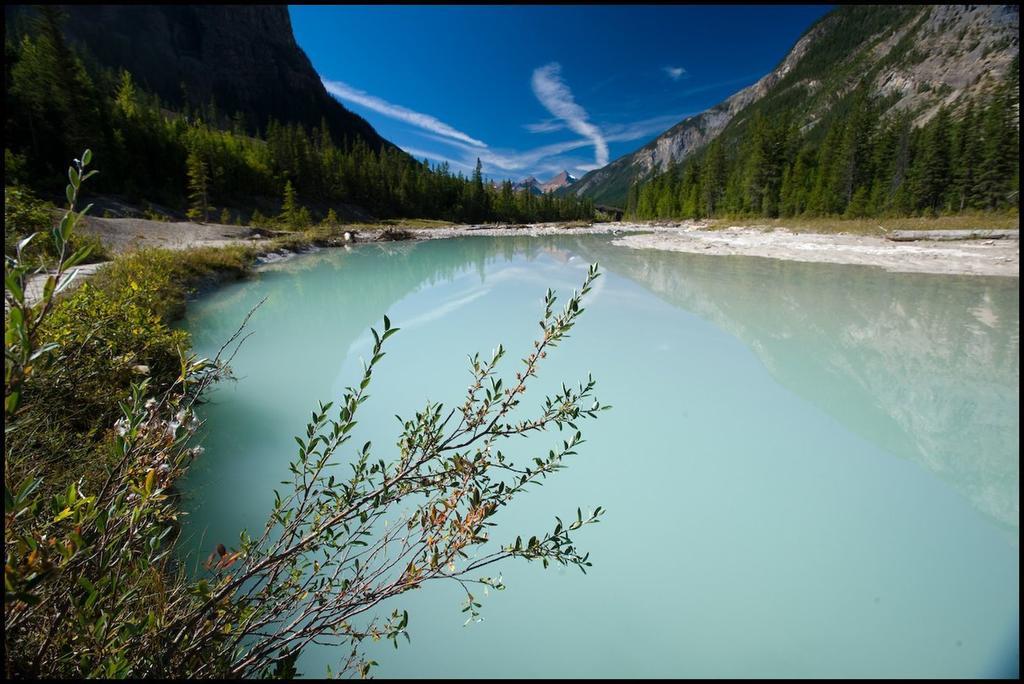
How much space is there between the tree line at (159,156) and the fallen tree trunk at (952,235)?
1516 inches

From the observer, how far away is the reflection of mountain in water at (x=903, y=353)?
439cm

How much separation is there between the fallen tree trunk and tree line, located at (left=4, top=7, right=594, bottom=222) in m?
38.5

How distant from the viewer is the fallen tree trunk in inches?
805

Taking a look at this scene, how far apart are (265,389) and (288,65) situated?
168m

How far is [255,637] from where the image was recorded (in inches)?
102

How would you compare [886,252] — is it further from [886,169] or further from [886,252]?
[886,169]

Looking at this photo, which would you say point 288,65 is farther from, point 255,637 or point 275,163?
point 255,637

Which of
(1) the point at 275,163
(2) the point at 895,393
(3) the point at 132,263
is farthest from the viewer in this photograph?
(1) the point at 275,163

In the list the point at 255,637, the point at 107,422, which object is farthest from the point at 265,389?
the point at 255,637

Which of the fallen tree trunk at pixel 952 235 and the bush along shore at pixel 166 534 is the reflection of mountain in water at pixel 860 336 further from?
the fallen tree trunk at pixel 952 235

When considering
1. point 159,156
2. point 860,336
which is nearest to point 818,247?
point 860,336

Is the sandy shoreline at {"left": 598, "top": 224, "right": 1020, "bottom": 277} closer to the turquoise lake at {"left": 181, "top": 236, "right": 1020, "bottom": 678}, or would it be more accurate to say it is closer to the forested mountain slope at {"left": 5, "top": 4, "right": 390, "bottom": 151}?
the turquoise lake at {"left": 181, "top": 236, "right": 1020, "bottom": 678}

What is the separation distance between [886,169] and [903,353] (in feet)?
153

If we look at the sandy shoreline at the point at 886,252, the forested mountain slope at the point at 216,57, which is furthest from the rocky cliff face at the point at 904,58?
the forested mountain slope at the point at 216,57
